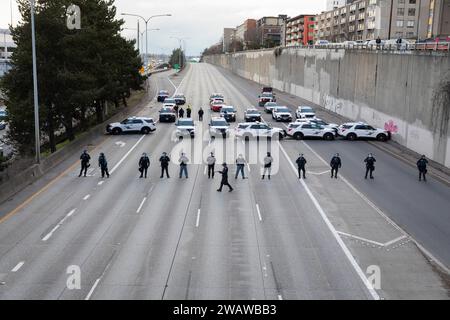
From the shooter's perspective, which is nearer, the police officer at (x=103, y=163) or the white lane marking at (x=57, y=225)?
the white lane marking at (x=57, y=225)

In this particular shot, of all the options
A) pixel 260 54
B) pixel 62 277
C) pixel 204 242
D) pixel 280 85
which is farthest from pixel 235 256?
pixel 260 54

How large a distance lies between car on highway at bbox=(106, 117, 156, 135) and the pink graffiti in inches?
727

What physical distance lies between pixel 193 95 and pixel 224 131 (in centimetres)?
4366

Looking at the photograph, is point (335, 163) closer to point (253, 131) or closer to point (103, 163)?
point (103, 163)

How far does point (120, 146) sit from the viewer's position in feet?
132

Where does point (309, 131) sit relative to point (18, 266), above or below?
above

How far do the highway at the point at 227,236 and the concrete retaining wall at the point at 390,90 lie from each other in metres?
4.60

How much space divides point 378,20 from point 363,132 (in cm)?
9036

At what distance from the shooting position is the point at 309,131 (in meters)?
43.4

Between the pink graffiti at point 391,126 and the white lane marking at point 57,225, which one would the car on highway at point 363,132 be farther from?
the white lane marking at point 57,225

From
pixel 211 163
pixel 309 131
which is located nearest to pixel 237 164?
pixel 211 163

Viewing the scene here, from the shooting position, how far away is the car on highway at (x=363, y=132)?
4288 centimetres

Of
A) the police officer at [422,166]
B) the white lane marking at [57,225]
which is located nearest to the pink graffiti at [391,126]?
the police officer at [422,166]
